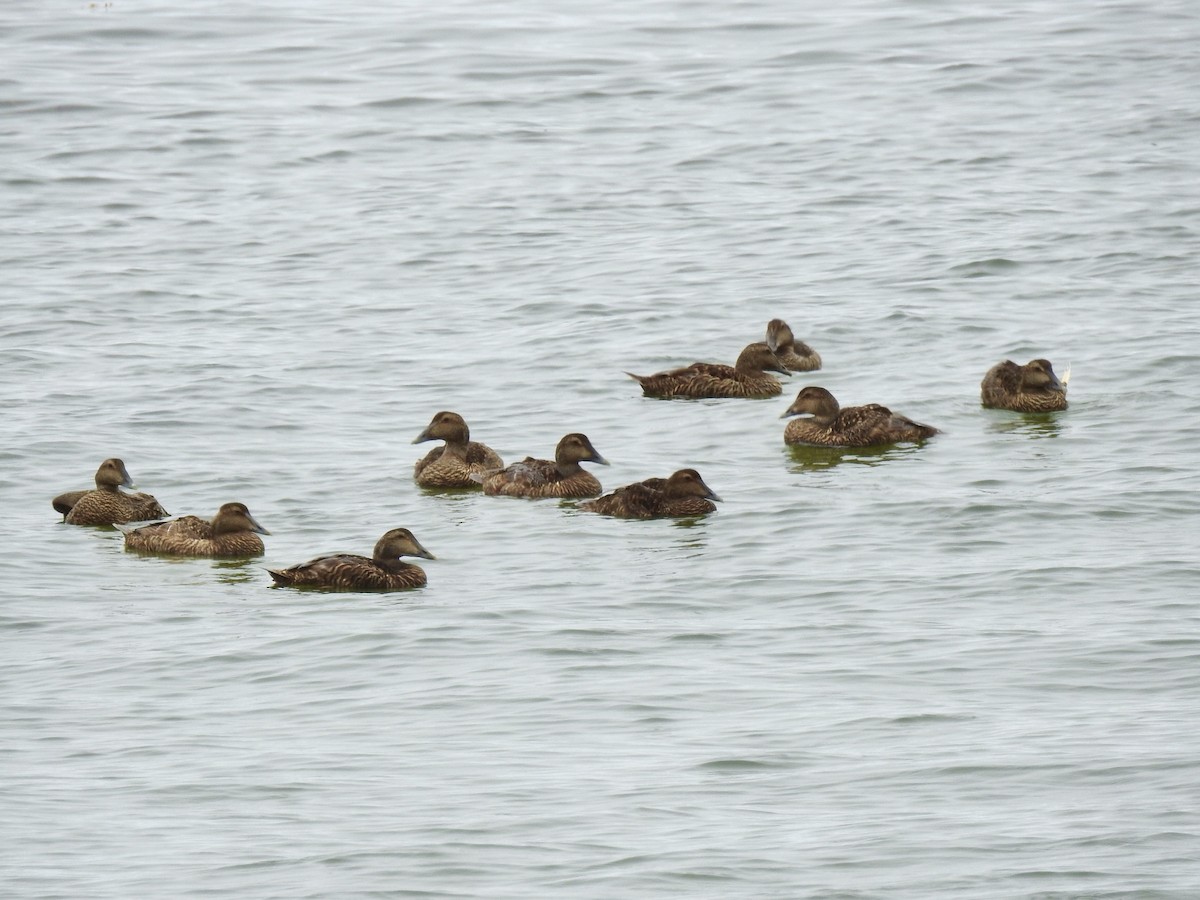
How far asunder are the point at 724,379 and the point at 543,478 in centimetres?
365

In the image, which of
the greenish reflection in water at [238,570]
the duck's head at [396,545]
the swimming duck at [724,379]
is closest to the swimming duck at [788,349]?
the swimming duck at [724,379]

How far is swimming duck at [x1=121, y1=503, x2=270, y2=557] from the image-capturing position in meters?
14.7

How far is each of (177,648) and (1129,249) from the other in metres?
14.4

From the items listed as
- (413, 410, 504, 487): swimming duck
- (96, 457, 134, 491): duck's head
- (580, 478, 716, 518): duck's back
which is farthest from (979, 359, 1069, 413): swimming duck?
(96, 457, 134, 491): duck's head

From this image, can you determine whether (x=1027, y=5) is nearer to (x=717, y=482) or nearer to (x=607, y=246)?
(x=607, y=246)

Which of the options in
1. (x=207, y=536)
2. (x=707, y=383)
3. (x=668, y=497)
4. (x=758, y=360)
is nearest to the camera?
(x=207, y=536)

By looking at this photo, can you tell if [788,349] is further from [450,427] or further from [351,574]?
[351,574]

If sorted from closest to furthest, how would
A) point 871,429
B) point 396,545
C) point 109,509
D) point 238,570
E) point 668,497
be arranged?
point 396,545 < point 238,570 < point 668,497 < point 109,509 < point 871,429

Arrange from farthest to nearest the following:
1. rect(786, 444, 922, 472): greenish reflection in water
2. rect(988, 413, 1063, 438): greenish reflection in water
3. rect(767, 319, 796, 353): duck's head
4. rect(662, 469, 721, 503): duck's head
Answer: rect(767, 319, 796, 353): duck's head
rect(988, 413, 1063, 438): greenish reflection in water
rect(786, 444, 922, 472): greenish reflection in water
rect(662, 469, 721, 503): duck's head

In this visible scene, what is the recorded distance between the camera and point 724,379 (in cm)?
1952

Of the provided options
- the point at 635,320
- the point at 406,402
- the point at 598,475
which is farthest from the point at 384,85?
the point at 598,475

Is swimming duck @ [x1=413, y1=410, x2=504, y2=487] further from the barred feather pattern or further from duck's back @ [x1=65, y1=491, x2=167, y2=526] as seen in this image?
the barred feather pattern

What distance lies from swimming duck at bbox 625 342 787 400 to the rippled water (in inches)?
7.3

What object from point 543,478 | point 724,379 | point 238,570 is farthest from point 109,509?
point 724,379
